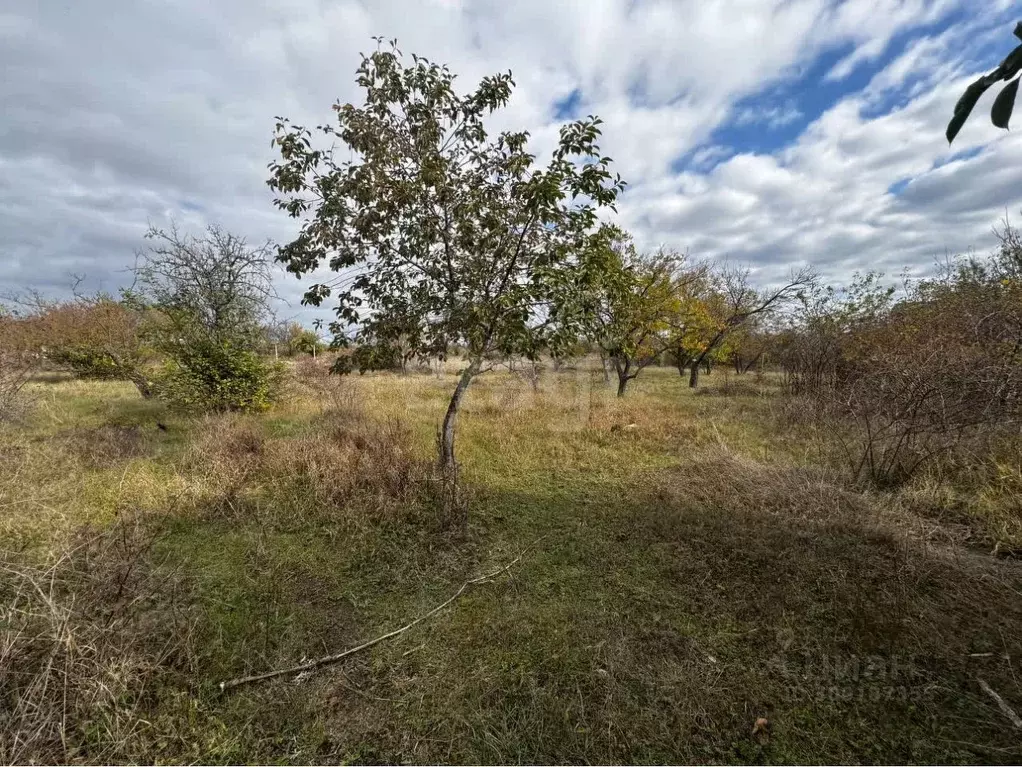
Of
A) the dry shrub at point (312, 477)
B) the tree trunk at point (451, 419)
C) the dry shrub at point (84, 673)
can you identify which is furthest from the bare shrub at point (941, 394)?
the dry shrub at point (84, 673)

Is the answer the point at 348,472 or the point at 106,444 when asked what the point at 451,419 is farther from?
the point at 106,444

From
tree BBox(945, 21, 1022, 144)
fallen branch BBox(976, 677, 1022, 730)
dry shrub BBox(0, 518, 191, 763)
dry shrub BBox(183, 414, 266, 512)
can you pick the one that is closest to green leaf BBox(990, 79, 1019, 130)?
tree BBox(945, 21, 1022, 144)

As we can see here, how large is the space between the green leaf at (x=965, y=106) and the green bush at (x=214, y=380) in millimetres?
10254

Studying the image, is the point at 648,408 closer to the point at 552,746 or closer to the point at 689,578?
the point at 689,578

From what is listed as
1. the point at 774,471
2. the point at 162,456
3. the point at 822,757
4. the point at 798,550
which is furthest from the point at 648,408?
the point at 162,456

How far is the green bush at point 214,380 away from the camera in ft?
26.8

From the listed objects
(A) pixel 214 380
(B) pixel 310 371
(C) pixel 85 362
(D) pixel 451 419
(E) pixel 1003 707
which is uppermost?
(C) pixel 85 362

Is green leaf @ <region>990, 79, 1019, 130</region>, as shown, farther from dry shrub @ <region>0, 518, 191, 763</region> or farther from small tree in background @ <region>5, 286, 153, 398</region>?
small tree in background @ <region>5, 286, 153, 398</region>

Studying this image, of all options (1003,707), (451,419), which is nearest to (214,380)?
(451,419)

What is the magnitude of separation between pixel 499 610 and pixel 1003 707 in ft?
9.26

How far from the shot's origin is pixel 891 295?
1220 cm

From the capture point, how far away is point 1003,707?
6.59 feet

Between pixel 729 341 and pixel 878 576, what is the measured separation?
52.6 ft

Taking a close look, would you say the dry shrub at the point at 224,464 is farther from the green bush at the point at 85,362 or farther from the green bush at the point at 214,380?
the green bush at the point at 85,362
